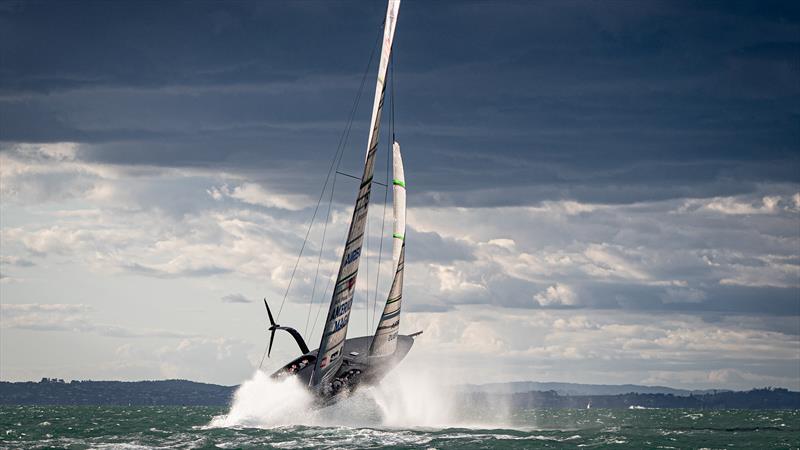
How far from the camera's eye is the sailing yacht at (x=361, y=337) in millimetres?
59969

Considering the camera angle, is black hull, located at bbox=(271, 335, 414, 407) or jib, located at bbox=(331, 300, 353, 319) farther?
black hull, located at bbox=(271, 335, 414, 407)

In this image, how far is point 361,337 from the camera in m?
69.8

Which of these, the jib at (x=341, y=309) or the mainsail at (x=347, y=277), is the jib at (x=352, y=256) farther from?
the jib at (x=341, y=309)

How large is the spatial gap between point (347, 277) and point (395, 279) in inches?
208

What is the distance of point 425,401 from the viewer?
71875mm

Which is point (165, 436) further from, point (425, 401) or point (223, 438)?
point (425, 401)

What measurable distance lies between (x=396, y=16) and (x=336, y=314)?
18234mm

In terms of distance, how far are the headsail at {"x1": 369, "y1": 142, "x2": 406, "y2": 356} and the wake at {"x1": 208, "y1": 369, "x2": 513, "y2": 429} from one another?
2.96 metres

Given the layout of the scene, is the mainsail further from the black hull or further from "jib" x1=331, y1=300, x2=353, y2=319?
the black hull

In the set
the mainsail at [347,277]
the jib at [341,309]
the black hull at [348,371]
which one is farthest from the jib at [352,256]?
the black hull at [348,371]

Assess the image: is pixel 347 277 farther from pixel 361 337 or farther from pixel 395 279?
pixel 361 337

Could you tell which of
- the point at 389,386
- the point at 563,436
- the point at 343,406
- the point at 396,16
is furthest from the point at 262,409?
the point at 396,16

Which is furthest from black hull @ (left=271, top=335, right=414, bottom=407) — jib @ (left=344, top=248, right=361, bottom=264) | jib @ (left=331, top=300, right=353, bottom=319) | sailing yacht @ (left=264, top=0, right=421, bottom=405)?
jib @ (left=344, top=248, right=361, bottom=264)

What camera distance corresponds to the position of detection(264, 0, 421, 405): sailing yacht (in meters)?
60.0
